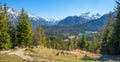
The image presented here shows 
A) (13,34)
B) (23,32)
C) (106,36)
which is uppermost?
(23,32)

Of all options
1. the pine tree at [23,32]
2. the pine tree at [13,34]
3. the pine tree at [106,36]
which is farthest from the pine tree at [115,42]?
the pine tree at [13,34]

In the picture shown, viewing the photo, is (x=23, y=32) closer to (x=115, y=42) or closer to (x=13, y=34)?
(x=13, y=34)

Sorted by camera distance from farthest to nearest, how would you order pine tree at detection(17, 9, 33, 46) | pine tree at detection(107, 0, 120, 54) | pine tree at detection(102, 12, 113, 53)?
pine tree at detection(17, 9, 33, 46), pine tree at detection(102, 12, 113, 53), pine tree at detection(107, 0, 120, 54)

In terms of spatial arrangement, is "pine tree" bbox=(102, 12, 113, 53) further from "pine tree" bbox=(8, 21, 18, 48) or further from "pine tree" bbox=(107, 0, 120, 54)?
"pine tree" bbox=(8, 21, 18, 48)

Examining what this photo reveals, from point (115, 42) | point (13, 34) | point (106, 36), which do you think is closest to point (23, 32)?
point (13, 34)

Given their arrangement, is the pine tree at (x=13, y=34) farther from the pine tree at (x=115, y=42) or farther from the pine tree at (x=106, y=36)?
the pine tree at (x=115, y=42)

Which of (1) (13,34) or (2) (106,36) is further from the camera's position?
(1) (13,34)

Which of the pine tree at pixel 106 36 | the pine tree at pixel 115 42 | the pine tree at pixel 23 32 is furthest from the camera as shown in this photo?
the pine tree at pixel 23 32

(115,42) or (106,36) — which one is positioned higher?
(106,36)

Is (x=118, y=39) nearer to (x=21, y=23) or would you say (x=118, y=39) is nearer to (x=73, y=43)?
(x=21, y=23)

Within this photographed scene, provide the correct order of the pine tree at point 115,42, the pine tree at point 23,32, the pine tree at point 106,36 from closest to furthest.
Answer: the pine tree at point 115,42, the pine tree at point 106,36, the pine tree at point 23,32

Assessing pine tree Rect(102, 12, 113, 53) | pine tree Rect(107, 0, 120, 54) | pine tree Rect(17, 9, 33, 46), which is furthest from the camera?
pine tree Rect(17, 9, 33, 46)

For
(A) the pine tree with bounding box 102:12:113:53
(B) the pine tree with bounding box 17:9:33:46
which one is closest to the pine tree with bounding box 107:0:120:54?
(A) the pine tree with bounding box 102:12:113:53

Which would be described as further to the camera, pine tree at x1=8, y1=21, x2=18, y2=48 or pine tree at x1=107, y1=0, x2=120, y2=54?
pine tree at x1=8, y1=21, x2=18, y2=48
